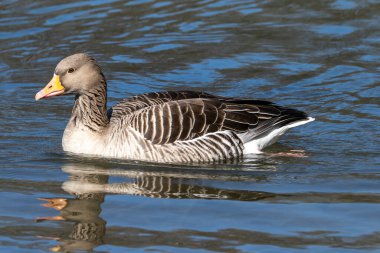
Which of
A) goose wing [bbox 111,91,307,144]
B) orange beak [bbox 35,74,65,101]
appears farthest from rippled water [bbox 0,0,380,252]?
orange beak [bbox 35,74,65,101]

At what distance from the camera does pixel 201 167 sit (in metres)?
13.2

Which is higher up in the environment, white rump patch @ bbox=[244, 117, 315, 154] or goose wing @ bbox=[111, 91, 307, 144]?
goose wing @ bbox=[111, 91, 307, 144]

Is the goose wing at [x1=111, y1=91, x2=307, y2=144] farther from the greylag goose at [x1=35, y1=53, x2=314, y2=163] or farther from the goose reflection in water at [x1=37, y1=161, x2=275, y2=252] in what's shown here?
the goose reflection in water at [x1=37, y1=161, x2=275, y2=252]

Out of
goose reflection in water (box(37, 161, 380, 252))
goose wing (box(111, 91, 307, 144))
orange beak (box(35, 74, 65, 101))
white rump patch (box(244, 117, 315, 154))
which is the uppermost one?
orange beak (box(35, 74, 65, 101))

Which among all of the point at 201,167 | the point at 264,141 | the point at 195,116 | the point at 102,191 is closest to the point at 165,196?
the point at 102,191

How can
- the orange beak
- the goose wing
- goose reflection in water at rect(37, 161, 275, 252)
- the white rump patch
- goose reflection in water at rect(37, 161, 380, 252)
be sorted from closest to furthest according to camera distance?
goose reflection in water at rect(37, 161, 380, 252) < goose reflection in water at rect(37, 161, 275, 252) < the orange beak < the goose wing < the white rump patch

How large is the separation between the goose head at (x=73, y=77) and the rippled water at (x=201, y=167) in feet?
3.20

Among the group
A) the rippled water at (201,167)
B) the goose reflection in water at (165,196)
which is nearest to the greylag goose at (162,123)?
the rippled water at (201,167)

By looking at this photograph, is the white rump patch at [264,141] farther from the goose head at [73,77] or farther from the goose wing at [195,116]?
the goose head at [73,77]

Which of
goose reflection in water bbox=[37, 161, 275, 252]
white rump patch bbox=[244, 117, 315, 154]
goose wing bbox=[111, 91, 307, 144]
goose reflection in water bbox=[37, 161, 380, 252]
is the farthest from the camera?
white rump patch bbox=[244, 117, 315, 154]

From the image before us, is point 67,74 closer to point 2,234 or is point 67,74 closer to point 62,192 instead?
point 62,192

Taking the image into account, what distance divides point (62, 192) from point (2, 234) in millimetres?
1658

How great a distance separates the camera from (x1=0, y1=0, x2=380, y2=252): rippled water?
10258mm

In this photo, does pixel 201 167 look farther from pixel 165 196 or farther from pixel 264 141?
pixel 165 196
